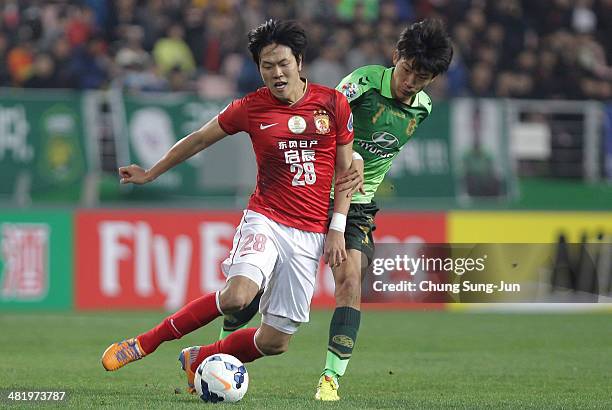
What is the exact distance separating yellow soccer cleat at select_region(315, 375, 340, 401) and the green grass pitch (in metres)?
0.10

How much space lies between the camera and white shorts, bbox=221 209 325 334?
24.3 feet

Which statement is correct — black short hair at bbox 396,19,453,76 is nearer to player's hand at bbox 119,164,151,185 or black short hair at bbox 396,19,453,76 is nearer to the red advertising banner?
player's hand at bbox 119,164,151,185

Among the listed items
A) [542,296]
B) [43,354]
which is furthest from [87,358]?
[542,296]

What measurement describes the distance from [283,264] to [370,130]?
120cm

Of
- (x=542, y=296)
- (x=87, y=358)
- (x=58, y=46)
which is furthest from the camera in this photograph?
(x=58, y=46)

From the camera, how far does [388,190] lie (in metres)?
16.4

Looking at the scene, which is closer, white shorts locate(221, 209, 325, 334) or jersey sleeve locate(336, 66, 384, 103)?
white shorts locate(221, 209, 325, 334)

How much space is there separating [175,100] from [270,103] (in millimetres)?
8650

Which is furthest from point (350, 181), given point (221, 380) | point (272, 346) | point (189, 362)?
point (189, 362)

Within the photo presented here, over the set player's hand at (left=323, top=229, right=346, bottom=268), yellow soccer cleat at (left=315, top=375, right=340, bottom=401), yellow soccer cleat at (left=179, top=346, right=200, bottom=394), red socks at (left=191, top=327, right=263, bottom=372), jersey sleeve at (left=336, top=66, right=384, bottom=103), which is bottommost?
yellow soccer cleat at (left=315, top=375, right=340, bottom=401)

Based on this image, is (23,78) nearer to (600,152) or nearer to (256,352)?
(600,152)

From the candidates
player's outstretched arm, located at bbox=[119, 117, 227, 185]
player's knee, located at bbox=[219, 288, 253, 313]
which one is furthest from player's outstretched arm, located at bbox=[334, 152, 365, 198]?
player's knee, located at bbox=[219, 288, 253, 313]

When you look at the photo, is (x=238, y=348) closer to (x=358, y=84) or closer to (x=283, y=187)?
(x=283, y=187)

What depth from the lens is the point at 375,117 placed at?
8.19m
